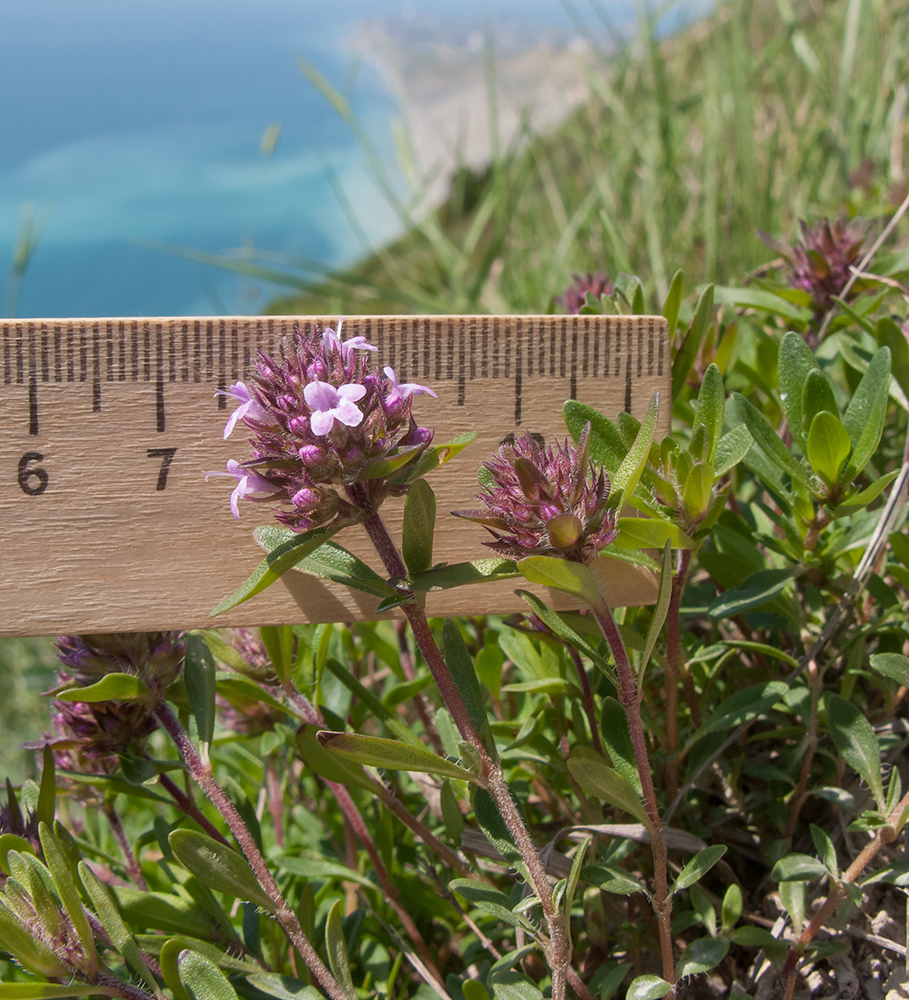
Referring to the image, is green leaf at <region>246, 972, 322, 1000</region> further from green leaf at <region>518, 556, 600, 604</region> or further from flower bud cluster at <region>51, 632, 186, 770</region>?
green leaf at <region>518, 556, 600, 604</region>

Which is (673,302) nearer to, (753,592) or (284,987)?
(753,592)

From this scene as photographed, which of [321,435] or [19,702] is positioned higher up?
[321,435]

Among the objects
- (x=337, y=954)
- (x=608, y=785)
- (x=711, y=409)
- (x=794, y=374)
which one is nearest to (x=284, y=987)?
(x=337, y=954)

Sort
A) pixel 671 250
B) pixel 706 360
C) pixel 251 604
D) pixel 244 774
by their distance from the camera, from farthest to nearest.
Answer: pixel 671 250 < pixel 244 774 < pixel 706 360 < pixel 251 604

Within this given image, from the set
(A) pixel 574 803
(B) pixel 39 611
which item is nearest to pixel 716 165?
(A) pixel 574 803

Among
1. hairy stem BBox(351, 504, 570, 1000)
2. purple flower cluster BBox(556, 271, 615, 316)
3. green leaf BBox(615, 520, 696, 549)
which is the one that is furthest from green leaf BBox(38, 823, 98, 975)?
purple flower cluster BBox(556, 271, 615, 316)

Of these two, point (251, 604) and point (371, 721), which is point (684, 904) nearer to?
point (251, 604)
